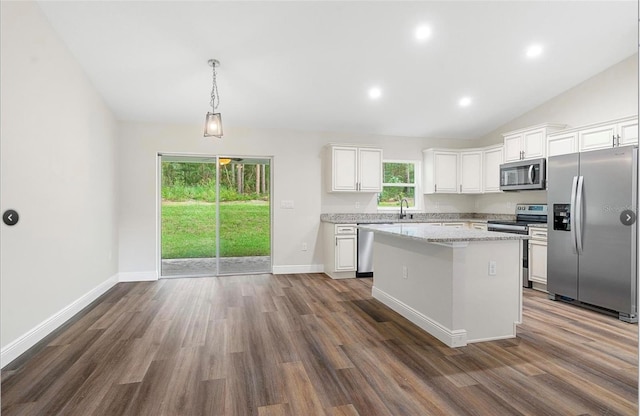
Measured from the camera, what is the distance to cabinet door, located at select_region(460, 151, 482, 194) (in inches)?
241

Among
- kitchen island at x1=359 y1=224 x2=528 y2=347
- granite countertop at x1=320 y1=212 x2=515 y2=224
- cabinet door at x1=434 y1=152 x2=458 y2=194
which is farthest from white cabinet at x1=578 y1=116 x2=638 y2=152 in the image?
cabinet door at x1=434 y1=152 x2=458 y2=194

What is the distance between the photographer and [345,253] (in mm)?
5414

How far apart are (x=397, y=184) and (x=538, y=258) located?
262 centimetres

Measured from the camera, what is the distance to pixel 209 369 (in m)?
2.42

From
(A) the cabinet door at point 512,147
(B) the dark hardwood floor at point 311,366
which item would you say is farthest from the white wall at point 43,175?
(A) the cabinet door at point 512,147

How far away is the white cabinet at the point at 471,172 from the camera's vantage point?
6.11 metres

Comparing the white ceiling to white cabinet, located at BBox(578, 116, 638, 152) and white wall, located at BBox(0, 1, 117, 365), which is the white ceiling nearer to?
white wall, located at BBox(0, 1, 117, 365)

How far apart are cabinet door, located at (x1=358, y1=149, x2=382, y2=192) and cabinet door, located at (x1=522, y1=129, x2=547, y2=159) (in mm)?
2170

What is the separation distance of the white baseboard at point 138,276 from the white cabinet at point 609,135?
619cm

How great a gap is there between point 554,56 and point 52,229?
5.85 meters

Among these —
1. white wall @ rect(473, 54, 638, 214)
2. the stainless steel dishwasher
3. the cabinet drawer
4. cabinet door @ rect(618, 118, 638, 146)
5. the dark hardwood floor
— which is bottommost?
the dark hardwood floor

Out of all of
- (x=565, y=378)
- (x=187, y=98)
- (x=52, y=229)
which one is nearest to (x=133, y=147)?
(x=187, y=98)

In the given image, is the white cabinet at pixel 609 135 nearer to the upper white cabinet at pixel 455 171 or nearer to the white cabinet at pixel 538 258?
the white cabinet at pixel 538 258

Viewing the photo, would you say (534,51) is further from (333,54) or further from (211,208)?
(211,208)
